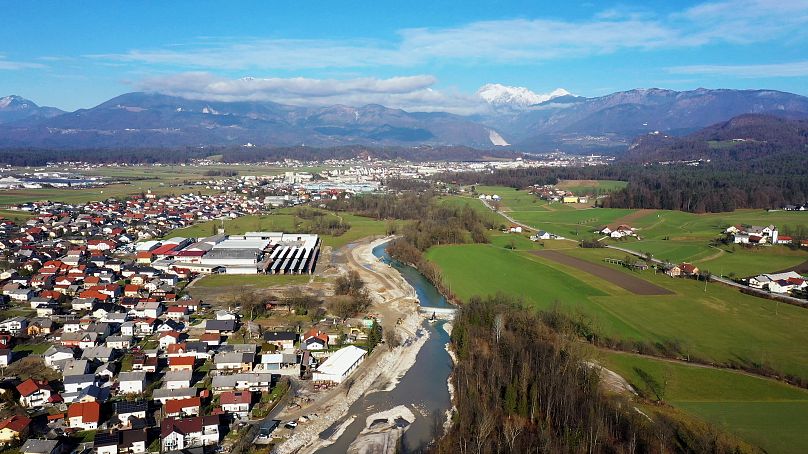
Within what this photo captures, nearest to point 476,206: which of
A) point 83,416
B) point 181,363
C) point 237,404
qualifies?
point 181,363

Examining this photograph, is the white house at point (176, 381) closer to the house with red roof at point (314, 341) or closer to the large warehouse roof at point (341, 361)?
the large warehouse roof at point (341, 361)

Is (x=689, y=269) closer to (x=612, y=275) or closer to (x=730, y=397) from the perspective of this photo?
(x=612, y=275)

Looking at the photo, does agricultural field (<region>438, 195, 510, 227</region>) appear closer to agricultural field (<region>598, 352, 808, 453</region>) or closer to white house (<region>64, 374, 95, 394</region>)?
agricultural field (<region>598, 352, 808, 453</region>)

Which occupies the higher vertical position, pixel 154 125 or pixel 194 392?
pixel 154 125

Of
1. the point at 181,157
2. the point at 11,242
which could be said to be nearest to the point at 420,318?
the point at 11,242

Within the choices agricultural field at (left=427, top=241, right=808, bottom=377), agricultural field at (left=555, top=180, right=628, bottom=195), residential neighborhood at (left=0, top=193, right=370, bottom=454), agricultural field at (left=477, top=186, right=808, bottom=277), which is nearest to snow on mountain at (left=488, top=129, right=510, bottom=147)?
agricultural field at (left=555, top=180, right=628, bottom=195)

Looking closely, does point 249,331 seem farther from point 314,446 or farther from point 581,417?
point 581,417
